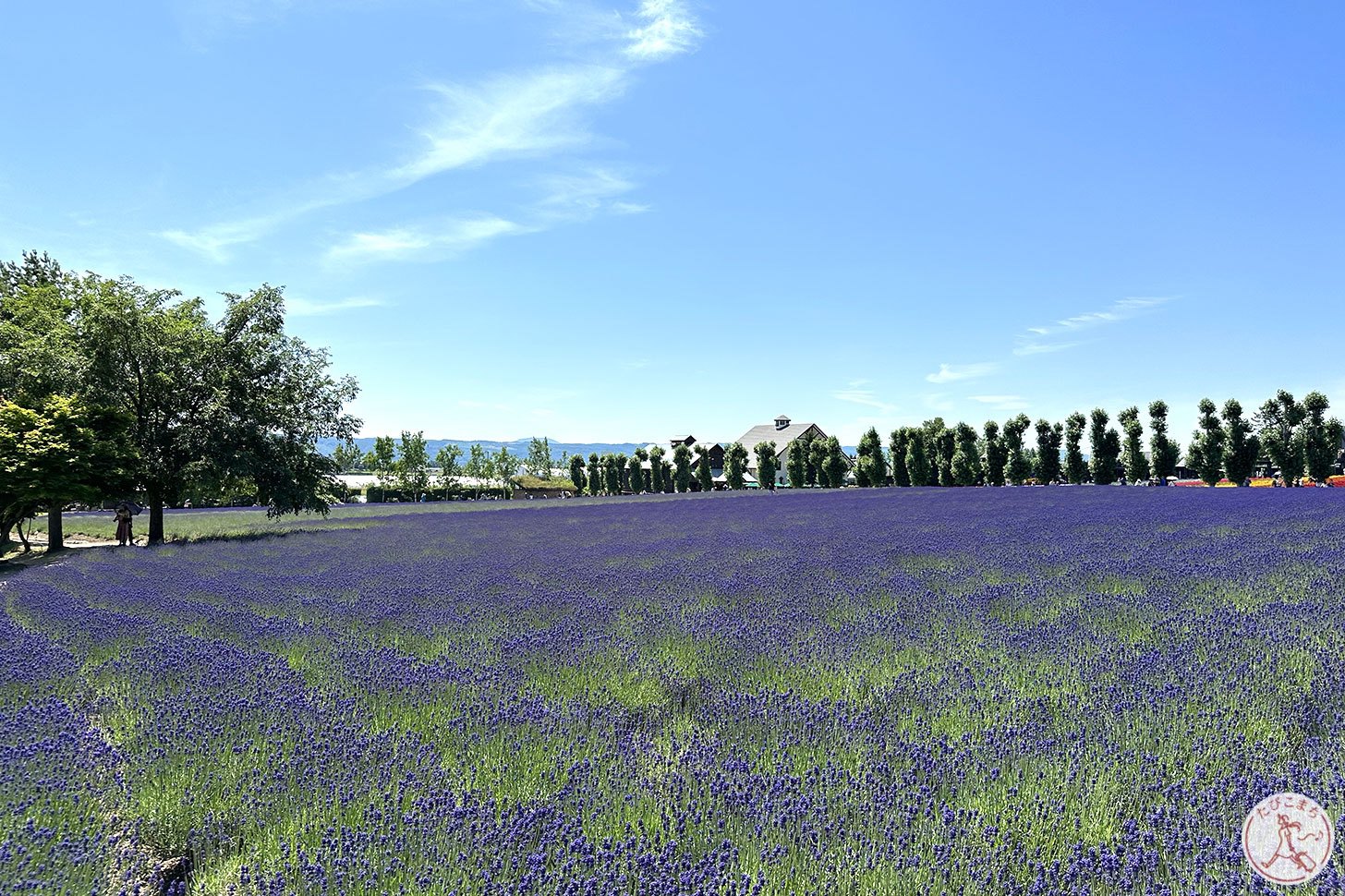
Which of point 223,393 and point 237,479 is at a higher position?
point 223,393

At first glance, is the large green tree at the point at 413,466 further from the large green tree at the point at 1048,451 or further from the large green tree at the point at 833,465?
the large green tree at the point at 1048,451

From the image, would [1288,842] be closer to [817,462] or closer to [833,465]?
[833,465]

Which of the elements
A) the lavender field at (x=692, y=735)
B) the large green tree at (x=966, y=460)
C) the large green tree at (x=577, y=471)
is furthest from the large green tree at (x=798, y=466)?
the lavender field at (x=692, y=735)

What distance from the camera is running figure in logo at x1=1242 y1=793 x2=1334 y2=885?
206 cm

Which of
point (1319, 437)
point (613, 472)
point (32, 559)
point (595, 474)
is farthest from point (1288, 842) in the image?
point (595, 474)

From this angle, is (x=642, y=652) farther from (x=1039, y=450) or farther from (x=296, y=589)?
(x=1039, y=450)

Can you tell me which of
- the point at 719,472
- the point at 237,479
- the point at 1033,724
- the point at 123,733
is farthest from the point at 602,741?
the point at 719,472

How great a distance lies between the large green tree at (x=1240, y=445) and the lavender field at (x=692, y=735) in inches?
1340

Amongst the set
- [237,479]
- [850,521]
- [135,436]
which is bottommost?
[850,521]

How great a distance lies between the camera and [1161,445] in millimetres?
37031

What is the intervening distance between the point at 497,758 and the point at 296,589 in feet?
21.3

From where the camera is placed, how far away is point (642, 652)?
4910 mm

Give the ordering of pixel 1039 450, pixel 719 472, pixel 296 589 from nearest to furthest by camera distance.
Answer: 1. pixel 296 589
2. pixel 1039 450
3. pixel 719 472

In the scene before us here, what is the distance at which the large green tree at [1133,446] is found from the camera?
125 ft
